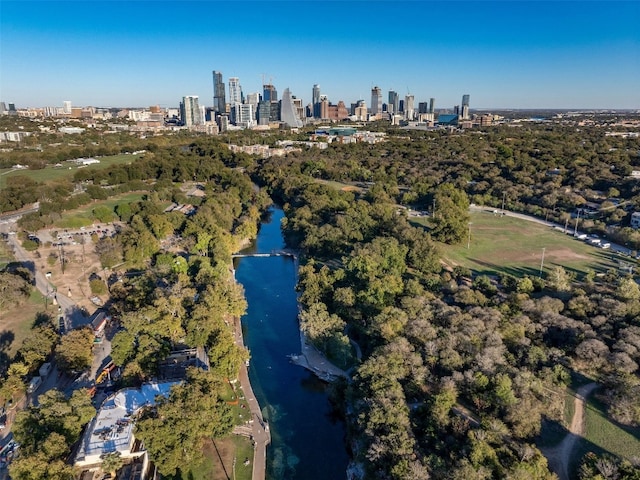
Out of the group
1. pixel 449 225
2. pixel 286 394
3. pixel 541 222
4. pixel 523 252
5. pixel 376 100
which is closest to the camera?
pixel 286 394

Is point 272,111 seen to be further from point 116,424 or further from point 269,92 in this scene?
point 116,424

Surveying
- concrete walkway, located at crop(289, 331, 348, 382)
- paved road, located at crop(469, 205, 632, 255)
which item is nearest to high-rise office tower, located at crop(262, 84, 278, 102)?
paved road, located at crop(469, 205, 632, 255)

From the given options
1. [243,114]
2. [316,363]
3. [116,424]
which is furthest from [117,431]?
[243,114]

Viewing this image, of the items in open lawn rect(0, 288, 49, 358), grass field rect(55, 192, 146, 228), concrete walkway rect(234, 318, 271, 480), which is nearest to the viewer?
concrete walkway rect(234, 318, 271, 480)

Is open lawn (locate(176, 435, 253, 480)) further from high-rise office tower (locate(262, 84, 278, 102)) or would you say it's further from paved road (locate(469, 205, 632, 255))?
high-rise office tower (locate(262, 84, 278, 102))

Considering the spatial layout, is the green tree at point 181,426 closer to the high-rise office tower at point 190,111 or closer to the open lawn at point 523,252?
the open lawn at point 523,252

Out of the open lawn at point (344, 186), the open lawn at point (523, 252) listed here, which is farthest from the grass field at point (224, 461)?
the open lawn at point (344, 186)
